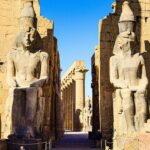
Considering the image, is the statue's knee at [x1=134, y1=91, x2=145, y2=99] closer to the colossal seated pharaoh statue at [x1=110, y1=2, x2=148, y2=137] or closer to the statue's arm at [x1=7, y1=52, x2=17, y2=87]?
the colossal seated pharaoh statue at [x1=110, y1=2, x2=148, y2=137]

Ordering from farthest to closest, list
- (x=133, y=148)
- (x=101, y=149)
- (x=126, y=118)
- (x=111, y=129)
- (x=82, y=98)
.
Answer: (x=82, y=98)
(x=111, y=129)
(x=101, y=149)
(x=126, y=118)
(x=133, y=148)

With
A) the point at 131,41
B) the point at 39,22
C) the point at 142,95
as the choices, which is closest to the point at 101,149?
the point at 142,95

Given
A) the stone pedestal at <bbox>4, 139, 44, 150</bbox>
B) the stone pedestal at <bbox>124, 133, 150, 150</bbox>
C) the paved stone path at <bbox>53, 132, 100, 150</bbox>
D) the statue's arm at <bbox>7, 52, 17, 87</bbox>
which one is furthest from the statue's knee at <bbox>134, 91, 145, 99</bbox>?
the stone pedestal at <bbox>124, 133, 150, 150</bbox>

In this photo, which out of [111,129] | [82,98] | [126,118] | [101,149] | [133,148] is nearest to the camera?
[133,148]

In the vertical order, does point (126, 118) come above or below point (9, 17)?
below

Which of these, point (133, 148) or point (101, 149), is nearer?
point (133, 148)

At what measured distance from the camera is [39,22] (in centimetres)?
1122

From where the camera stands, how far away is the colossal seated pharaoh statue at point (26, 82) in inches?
352

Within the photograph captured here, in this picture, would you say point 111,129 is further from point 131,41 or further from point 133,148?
point 133,148

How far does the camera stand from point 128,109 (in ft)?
29.4

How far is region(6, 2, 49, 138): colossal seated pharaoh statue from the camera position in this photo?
895 centimetres

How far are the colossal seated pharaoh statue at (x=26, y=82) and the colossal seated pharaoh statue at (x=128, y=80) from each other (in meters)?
1.57

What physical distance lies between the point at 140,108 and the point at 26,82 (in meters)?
2.45

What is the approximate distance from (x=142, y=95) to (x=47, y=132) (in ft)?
9.04
